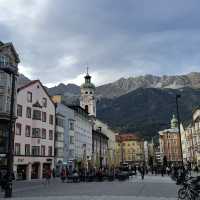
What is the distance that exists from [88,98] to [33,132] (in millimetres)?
70184

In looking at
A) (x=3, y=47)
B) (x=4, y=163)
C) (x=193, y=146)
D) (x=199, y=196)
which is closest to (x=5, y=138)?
(x=4, y=163)

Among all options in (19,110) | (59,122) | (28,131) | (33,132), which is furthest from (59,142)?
(19,110)

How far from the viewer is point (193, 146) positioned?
12031cm

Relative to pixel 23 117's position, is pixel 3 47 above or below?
above

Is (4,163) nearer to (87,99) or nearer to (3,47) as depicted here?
(3,47)

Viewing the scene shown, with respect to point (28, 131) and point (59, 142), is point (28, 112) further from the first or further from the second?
point (59, 142)

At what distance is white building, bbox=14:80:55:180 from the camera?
6150 cm

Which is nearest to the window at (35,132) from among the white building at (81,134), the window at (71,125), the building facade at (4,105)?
the building facade at (4,105)

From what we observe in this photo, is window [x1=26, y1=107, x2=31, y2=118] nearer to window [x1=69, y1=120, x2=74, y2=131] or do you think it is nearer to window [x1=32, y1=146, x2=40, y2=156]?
window [x1=32, y1=146, x2=40, y2=156]

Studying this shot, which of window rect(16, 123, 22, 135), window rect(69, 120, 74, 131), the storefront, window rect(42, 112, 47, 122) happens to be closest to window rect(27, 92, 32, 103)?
window rect(42, 112, 47, 122)

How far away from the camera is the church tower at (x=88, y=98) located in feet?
438

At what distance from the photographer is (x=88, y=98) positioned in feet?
445

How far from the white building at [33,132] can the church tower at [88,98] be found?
5902 centimetres

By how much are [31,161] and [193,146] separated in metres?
70.1
